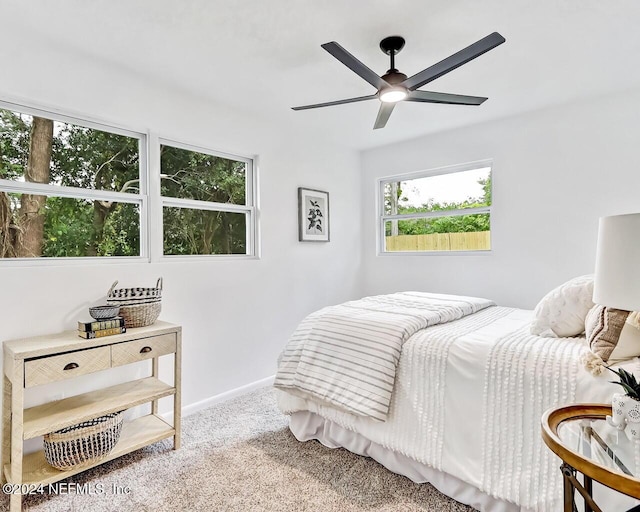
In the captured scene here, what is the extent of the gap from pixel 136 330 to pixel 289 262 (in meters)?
1.62

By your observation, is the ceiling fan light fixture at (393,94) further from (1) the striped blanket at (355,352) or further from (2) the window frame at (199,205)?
(2) the window frame at (199,205)

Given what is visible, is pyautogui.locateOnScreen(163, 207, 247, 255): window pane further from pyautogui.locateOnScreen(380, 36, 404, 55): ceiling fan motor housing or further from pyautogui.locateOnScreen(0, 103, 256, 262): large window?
pyautogui.locateOnScreen(380, 36, 404, 55): ceiling fan motor housing

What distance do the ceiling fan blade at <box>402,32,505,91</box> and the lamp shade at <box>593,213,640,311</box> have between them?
0.99m

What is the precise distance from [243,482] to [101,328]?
1092 mm

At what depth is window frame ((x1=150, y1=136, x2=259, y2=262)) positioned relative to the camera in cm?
260

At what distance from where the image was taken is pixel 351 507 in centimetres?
170

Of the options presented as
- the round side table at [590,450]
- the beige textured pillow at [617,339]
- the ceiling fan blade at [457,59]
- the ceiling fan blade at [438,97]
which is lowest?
the round side table at [590,450]

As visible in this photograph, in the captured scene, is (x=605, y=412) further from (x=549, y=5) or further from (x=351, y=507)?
(x=549, y=5)

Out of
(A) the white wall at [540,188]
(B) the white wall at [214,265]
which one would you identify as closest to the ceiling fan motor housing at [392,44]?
(B) the white wall at [214,265]

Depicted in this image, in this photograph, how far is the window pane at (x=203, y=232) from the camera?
2.75 m

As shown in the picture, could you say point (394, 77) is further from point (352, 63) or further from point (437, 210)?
point (437, 210)

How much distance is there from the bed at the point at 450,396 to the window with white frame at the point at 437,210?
1.45 metres

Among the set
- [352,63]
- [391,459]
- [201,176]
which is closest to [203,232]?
[201,176]

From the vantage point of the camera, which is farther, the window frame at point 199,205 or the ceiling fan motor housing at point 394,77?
the window frame at point 199,205
